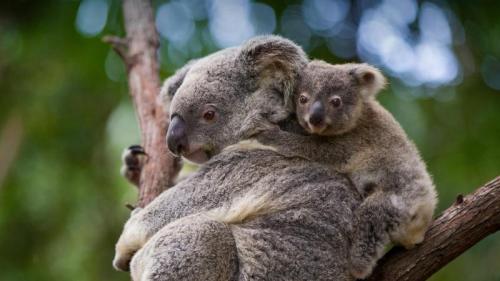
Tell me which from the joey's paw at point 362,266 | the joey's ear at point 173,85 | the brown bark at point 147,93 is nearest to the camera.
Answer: the joey's paw at point 362,266

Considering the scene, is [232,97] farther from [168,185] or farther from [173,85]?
[168,185]

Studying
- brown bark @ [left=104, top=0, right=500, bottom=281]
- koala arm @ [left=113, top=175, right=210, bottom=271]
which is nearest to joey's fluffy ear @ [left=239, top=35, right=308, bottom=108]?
koala arm @ [left=113, top=175, right=210, bottom=271]

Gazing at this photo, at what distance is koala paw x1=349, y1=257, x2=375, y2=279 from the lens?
407cm

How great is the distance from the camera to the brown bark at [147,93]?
5625mm

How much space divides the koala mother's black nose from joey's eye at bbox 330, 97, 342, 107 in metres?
0.95

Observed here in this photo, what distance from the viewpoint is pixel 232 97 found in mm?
4730

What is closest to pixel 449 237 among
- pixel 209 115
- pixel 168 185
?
pixel 209 115

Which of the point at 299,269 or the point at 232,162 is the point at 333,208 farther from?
the point at 232,162

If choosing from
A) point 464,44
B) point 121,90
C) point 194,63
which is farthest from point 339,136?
point 121,90

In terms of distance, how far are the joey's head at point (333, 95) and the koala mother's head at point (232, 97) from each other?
133 millimetres

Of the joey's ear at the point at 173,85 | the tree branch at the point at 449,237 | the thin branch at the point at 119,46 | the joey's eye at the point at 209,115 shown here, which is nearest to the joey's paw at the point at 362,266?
the tree branch at the point at 449,237

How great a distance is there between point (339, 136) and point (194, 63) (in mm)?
1409

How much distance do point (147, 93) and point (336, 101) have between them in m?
2.20

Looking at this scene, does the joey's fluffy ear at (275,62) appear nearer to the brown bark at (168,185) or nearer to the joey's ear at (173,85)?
the joey's ear at (173,85)
